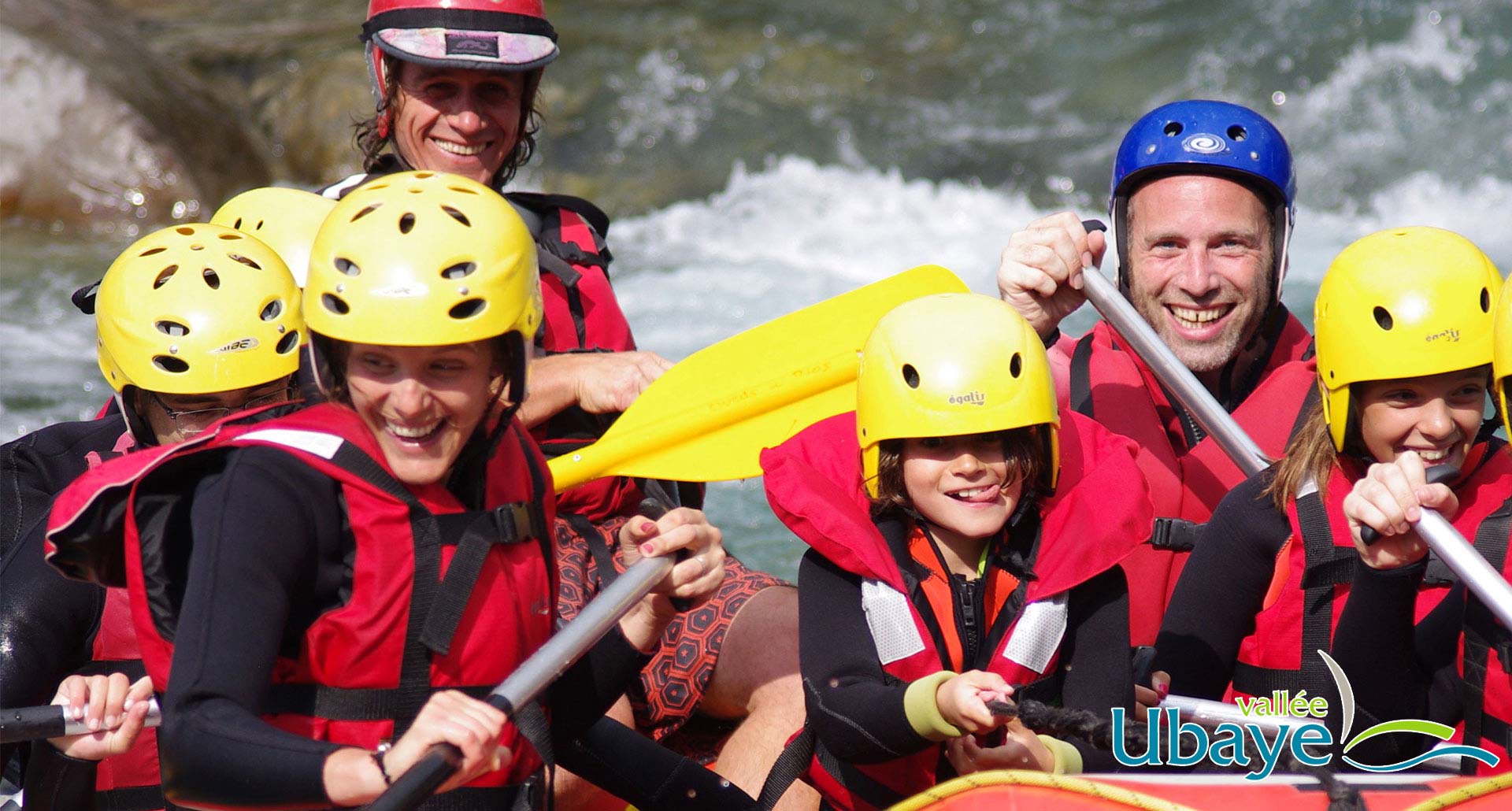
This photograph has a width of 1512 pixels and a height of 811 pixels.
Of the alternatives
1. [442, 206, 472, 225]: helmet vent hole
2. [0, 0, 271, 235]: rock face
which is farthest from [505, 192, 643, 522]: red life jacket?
[0, 0, 271, 235]: rock face

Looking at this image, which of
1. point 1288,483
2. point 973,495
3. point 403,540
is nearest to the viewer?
point 403,540

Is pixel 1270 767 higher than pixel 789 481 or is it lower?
higher

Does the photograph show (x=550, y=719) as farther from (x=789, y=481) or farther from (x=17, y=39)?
(x=17, y=39)

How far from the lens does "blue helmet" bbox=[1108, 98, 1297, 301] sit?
3.72m

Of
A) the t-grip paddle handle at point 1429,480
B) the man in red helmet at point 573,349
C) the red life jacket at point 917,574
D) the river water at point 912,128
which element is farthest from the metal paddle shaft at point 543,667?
the river water at point 912,128

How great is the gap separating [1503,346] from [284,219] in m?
2.41

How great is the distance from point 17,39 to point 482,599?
8603 mm

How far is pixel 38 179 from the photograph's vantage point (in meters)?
9.74

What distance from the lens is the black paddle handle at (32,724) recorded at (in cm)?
264

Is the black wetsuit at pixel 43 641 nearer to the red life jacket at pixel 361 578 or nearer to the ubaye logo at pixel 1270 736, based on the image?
the red life jacket at pixel 361 578

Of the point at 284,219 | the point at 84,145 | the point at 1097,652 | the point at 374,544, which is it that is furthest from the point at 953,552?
the point at 84,145

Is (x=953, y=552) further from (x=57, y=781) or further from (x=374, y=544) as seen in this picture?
(x=57, y=781)

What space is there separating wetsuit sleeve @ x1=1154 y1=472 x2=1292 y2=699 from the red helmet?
1.87 metres

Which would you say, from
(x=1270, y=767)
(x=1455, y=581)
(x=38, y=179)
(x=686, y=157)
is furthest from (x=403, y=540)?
(x=686, y=157)
